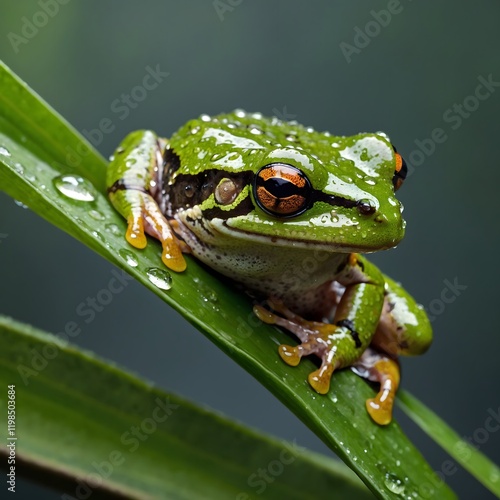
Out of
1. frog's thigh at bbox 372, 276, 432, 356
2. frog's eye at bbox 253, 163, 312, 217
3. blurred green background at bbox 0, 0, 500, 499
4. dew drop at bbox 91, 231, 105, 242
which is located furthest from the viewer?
blurred green background at bbox 0, 0, 500, 499

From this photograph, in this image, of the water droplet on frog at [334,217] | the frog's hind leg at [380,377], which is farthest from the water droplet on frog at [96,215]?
the frog's hind leg at [380,377]

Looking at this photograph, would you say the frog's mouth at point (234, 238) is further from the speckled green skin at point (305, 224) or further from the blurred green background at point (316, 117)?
the blurred green background at point (316, 117)

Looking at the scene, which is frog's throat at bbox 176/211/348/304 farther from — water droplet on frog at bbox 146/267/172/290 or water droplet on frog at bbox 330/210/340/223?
water droplet on frog at bbox 146/267/172/290

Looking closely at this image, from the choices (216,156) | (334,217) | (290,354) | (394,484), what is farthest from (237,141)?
(394,484)

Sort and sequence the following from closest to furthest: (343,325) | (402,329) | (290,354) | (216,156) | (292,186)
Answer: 1. (292,186)
2. (290,354)
3. (216,156)
4. (343,325)
5. (402,329)

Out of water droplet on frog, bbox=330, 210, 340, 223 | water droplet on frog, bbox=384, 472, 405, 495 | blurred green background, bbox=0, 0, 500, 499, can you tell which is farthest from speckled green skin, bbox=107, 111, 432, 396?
blurred green background, bbox=0, 0, 500, 499

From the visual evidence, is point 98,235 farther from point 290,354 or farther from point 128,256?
point 290,354

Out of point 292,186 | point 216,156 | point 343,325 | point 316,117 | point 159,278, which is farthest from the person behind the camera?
point 316,117
